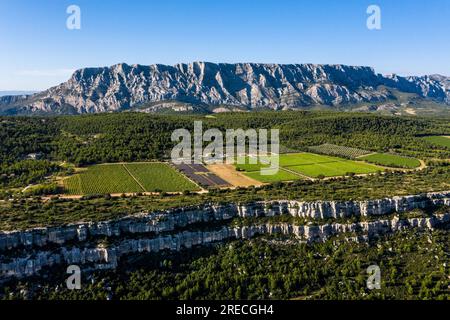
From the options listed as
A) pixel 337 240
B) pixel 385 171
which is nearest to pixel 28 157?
pixel 337 240

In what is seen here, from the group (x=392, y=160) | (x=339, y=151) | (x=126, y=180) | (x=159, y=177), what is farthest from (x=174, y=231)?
(x=339, y=151)

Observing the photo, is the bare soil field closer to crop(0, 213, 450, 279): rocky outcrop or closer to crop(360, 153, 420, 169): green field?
crop(0, 213, 450, 279): rocky outcrop

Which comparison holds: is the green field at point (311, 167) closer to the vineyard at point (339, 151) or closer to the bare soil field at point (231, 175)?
the bare soil field at point (231, 175)

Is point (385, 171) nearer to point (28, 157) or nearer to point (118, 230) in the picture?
point (118, 230)

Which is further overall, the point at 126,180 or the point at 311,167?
the point at 311,167

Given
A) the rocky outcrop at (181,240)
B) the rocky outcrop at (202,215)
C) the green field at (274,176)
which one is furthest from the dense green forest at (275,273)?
the green field at (274,176)

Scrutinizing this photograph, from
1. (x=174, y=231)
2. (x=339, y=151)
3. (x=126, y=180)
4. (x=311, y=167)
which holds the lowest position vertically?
(x=174, y=231)

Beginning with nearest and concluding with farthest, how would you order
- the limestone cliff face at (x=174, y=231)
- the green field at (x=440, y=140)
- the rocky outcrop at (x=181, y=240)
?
the rocky outcrop at (x=181, y=240) → the limestone cliff face at (x=174, y=231) → the green field at (x=440, y=140)

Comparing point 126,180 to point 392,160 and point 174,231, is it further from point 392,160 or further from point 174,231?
point 392,160
